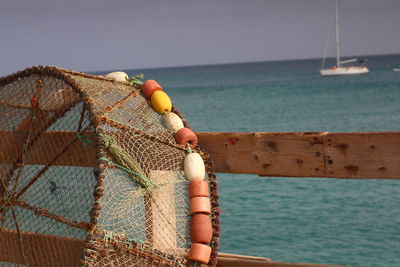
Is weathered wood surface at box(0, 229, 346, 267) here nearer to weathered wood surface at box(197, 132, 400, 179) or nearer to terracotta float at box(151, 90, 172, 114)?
weathered wood surface at box(197, 132, 400, 179)

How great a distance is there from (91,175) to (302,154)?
126 cm

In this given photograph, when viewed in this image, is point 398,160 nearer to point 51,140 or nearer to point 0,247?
point 51,140

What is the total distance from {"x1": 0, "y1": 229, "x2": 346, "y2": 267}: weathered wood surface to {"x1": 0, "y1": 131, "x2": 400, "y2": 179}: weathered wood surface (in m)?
0.53

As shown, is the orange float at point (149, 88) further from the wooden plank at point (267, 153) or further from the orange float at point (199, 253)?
the orange float at point (199, 253)

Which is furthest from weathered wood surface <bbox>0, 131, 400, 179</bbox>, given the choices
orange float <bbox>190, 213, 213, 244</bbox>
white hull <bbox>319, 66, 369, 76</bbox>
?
white hull <bbox>319, 66, 369, 76</bbox>

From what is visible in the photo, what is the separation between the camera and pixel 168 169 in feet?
10.8

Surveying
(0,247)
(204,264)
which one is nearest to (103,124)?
(204,264)

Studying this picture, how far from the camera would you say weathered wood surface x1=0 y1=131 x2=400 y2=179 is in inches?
114

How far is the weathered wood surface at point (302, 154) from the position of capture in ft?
9.54

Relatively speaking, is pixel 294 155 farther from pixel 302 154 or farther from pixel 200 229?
pixel 200 229

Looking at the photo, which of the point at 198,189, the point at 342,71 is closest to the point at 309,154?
the point at 198,189

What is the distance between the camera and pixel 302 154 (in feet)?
10.2

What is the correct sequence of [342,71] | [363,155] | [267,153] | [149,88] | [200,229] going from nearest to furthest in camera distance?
[363,155], [200,229], [267,153], [149,88], [342,71]

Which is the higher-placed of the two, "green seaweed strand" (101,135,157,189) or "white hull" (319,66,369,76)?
"white hull" (319,66,369,76)
